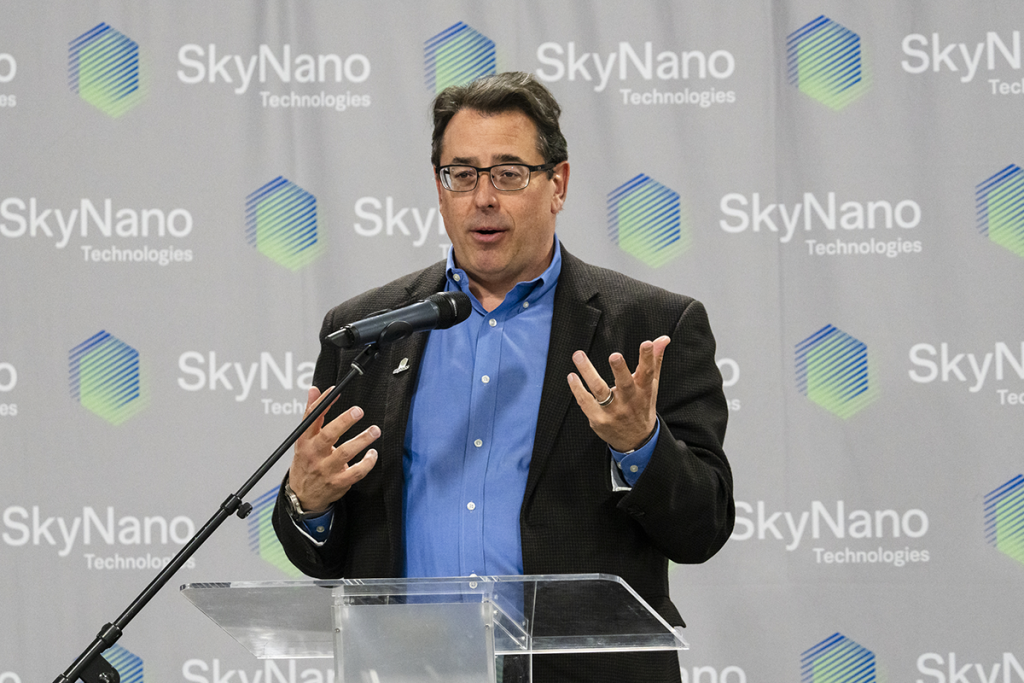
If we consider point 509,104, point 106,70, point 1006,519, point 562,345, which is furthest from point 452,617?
point 106,70

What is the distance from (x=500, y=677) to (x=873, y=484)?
2.31 m

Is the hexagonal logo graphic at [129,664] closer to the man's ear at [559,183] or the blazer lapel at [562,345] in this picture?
the blazer lapel at [562,345]

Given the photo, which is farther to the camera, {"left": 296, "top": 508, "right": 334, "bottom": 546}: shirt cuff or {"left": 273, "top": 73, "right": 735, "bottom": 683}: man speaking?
{"left": 296, "top": 508, "right": 334, "bottom": 546}: shirt cuff

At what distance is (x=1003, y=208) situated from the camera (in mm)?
3527

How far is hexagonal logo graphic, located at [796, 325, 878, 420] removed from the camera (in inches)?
138

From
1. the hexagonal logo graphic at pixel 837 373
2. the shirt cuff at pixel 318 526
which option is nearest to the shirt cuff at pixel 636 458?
the shirt cuff at pixel 318 526

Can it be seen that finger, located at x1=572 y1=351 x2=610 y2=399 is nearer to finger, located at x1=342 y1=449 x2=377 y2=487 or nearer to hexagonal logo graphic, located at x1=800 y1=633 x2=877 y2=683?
finger, located at x1=342 y1=449 x2=377 y2=487

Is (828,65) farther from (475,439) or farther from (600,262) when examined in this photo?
(475,439)

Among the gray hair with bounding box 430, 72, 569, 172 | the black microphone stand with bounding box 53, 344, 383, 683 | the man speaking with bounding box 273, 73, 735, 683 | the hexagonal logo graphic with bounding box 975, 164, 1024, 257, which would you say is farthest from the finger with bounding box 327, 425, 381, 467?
the hexagonal logo graphic with bounding box 975, 164, 1024, 257

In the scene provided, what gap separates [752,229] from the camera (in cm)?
354

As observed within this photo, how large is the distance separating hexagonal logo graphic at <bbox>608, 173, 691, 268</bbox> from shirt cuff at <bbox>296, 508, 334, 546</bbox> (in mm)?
1765

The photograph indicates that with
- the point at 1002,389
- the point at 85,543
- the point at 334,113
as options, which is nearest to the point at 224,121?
the point at 334,113

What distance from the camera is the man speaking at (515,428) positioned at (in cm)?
202

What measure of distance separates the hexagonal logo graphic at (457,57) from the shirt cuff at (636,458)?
2024 mm
